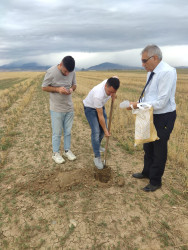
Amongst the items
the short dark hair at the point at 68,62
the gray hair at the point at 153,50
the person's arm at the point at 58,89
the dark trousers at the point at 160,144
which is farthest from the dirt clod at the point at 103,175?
the gray hair at the point at 153,50

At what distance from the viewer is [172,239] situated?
2.61 meters

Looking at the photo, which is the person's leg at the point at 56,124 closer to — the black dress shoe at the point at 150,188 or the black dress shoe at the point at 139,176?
the black dress shoe at the point at 139,176

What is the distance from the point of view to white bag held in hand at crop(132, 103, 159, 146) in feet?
9.32

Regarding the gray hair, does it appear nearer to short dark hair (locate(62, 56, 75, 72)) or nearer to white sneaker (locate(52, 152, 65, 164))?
short dark hair (locate(62, 56, 75, 72))

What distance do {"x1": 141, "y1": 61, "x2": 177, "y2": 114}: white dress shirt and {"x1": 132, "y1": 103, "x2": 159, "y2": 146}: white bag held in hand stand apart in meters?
0.11

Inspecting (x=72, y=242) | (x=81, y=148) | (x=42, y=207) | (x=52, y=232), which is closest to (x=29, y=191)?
(x=42, y=207)

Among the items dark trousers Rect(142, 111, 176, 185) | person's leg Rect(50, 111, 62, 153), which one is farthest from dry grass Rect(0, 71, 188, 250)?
person's leg Rect(50, 111, 62, 153)

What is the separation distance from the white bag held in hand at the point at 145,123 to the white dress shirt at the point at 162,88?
11 cm

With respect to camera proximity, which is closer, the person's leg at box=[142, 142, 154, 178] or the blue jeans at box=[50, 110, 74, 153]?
the person's leg at box=[142, 142, 154, 178]

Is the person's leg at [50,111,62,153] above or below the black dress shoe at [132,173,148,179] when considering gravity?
above

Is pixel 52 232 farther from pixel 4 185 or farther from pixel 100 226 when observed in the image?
pixel 4 185

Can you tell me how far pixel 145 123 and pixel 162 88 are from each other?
23.0 inches

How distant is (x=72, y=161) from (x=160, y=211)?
229cm

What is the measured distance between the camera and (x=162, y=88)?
2705mm
